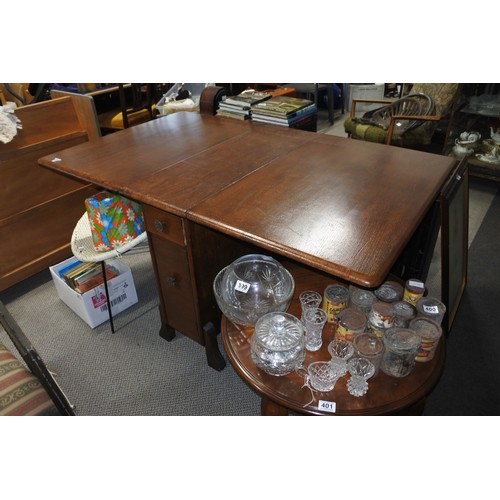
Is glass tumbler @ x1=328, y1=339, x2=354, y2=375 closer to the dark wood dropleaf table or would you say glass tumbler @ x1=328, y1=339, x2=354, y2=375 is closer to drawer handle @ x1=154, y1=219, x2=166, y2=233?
the dark wood dropleaf table

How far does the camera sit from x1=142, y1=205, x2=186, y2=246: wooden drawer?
1.35 metres

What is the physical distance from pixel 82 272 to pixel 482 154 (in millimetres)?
3006

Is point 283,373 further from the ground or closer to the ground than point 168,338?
further from the ground

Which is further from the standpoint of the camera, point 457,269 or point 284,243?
point 457,269

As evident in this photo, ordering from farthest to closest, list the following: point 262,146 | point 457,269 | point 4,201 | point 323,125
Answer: point 323,125, point 4,201, point 457,269, point 262,146

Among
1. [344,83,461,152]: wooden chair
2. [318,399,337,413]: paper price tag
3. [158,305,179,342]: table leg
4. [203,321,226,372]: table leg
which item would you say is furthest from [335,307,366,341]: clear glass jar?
[344,83,461,152]: wooden chair

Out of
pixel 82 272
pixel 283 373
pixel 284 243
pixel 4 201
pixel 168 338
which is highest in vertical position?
pixel 284 243

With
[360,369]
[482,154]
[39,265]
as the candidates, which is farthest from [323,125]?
[360,369]

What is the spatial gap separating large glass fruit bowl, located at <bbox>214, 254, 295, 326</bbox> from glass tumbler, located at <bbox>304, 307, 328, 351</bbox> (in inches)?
4.2

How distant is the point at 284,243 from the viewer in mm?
1009

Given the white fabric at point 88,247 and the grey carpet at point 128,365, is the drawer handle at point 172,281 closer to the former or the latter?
the white fabric at point 88,247

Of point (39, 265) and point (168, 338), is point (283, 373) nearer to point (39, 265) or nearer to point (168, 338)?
point (168, 338)

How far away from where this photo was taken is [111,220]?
5.40 ft

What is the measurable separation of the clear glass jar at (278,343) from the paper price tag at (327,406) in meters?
0.14
